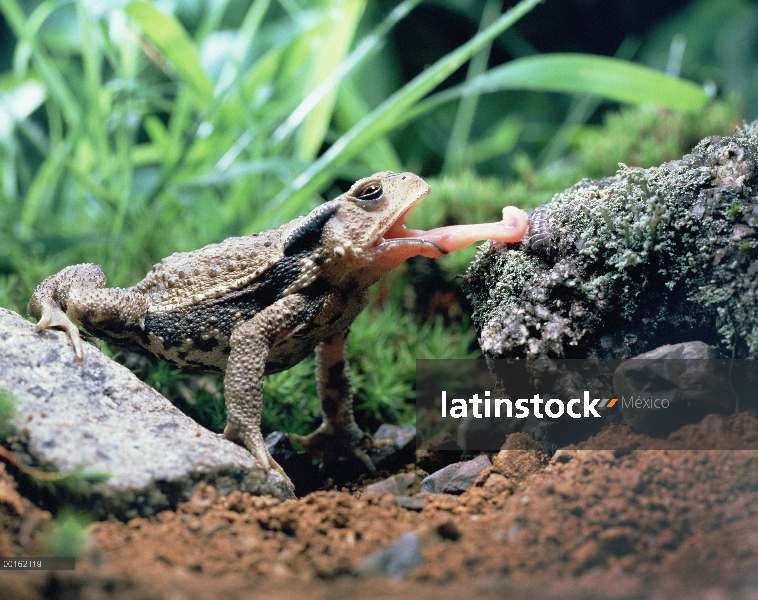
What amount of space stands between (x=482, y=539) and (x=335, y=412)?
138 centimetres

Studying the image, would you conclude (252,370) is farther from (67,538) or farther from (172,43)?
(172,43)

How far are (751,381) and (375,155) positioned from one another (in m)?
3.55

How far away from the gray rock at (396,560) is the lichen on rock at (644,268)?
843 millimetres

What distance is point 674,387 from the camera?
184 cm

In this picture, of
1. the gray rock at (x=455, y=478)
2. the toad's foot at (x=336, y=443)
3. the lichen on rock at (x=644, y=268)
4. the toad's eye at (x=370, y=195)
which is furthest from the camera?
the toad's foot at (x=336, y=443)

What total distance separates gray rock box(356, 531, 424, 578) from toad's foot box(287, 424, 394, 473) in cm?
125

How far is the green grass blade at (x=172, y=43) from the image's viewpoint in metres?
3.83

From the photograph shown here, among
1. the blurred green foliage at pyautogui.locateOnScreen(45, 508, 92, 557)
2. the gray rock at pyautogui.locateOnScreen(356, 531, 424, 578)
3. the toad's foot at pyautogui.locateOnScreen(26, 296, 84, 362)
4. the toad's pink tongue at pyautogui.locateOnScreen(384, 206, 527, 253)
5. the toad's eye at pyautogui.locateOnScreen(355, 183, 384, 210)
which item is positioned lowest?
the gray rock at pyautogui.locateOnScreen(356, 531, 424, 578)

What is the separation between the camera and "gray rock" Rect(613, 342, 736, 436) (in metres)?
1.81

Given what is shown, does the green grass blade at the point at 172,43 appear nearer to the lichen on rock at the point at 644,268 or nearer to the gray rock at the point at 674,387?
the lichen on rock at the point at 644,268

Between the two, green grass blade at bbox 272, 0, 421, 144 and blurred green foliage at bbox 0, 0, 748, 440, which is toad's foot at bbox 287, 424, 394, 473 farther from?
green grass blade at bbox 272, 0, 421, 144

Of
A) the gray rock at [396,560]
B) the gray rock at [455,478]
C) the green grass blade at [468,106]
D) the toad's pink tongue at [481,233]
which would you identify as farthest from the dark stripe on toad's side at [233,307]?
the green grass blade at [468,106]

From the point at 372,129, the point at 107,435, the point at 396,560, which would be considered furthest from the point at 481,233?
the point at 372,129

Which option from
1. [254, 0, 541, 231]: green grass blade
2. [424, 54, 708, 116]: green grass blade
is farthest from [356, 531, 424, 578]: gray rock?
[424, 54, 708, 116]: green grass blade
